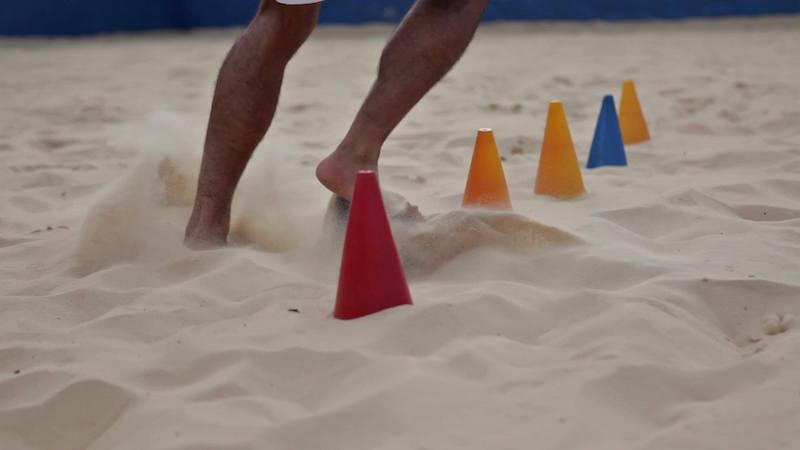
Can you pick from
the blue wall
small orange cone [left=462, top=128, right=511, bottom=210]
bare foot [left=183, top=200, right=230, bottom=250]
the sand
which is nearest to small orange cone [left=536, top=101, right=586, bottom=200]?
the sand

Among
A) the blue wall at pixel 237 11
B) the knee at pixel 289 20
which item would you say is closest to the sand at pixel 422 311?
the knee at pixel 289 20

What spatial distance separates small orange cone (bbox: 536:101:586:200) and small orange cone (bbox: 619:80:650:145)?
3.30 feet

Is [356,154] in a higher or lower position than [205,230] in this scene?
higher

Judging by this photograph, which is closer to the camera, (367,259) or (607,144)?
(367,259)

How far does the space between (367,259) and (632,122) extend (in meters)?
2.31

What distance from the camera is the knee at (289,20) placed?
2250 millimetres

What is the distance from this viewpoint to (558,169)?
2.86 meters

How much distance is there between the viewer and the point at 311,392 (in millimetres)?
1569

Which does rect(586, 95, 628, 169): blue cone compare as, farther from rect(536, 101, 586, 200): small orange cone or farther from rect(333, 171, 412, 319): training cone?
rect(333, 171, 412, 319): training cone

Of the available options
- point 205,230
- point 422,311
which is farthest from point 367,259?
point 205,230

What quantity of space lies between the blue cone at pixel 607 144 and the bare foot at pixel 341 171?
4.45 ft

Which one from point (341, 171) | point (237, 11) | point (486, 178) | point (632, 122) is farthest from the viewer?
point (237, 11)

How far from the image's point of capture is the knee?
2250mm

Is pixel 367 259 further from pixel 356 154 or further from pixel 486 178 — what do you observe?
pixel 486 178
